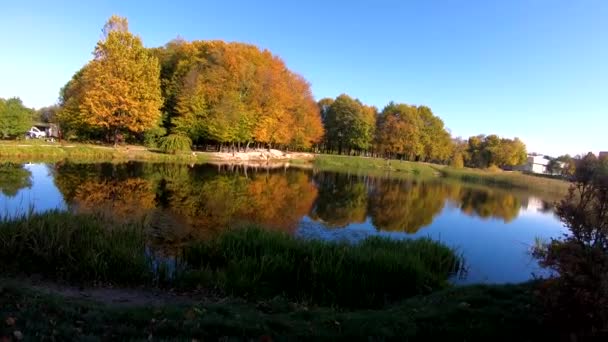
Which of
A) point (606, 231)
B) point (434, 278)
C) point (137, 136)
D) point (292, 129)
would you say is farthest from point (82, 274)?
point (292, 129)

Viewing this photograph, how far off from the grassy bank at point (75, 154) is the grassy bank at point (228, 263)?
29384 mm

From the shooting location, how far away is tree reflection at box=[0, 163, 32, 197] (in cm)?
1837

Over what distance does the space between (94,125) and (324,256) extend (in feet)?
137

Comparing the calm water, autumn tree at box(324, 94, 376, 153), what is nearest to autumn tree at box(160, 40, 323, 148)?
the calm water

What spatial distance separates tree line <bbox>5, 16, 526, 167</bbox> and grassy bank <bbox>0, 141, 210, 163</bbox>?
2.60 m

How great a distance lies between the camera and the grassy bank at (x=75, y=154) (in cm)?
3447

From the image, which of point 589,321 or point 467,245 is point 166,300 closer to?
point 589,321

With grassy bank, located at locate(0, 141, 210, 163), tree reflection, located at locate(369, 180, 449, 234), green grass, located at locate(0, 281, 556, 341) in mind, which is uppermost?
grassy bank, located at locate(0, 141, 210, 163)

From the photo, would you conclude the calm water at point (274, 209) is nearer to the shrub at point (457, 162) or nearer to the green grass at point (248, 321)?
the green grass at point (248, 321)

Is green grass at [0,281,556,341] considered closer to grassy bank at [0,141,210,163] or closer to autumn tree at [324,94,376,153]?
grassy bank at [0,141,210,163]

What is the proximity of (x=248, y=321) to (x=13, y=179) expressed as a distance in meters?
22.2

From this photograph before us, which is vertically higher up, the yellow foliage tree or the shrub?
the yellow foliage tree

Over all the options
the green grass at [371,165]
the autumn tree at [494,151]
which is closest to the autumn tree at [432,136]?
the green grass at [371,165]

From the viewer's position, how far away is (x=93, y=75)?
138ft
